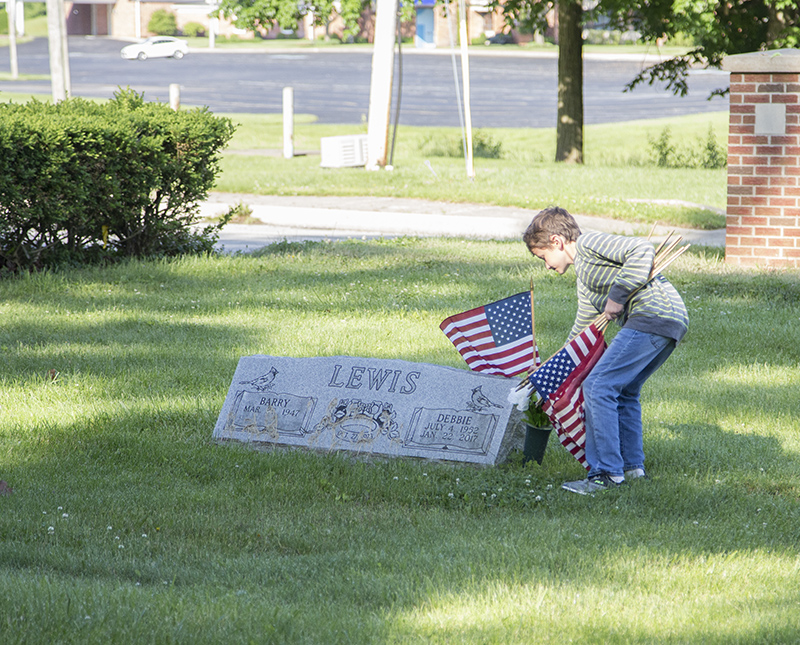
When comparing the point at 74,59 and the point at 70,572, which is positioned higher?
the point at 74,59

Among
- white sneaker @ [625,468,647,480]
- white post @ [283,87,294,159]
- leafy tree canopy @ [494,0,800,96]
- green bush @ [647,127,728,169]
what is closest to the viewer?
white sneaker @ [625,468,647,480]

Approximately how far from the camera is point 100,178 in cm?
995

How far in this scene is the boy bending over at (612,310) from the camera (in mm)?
4578

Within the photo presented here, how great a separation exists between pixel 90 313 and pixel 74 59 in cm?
5349

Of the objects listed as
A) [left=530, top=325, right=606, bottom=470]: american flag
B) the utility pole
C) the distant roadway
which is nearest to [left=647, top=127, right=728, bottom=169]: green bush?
the distant roadway

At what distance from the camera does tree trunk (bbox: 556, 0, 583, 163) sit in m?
21.2

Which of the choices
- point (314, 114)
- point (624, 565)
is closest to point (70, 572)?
point (624, 565)

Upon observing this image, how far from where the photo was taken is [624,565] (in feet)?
13.0

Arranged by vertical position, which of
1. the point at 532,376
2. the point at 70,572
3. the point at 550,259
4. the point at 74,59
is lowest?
the point at 70,572

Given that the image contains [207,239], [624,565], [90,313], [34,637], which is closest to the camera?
[34,637]

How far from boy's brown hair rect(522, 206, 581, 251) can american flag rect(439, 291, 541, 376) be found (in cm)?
59

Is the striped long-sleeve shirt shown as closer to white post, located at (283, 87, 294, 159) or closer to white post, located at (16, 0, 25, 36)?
white post, located at (283, 87, 294, 159)

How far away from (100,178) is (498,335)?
5.96 metres

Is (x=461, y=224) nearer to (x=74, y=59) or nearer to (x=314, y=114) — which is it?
(x=314, y=114)
